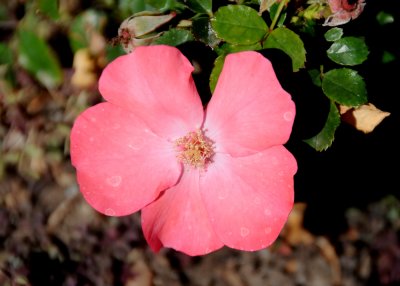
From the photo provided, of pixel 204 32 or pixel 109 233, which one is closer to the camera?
pixel 204 32

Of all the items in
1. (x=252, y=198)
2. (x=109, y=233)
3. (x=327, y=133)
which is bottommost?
(x=109, y=233)

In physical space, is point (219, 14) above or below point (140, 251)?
above

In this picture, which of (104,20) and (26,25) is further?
(26,25)

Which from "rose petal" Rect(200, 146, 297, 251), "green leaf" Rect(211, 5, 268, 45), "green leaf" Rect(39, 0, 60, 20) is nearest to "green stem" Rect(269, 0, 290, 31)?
"green leaf" Rect(211, 5, 268, 45)

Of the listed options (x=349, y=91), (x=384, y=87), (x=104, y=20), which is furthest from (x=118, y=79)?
(x=384, y=87)

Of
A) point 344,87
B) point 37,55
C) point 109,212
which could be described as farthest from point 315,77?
point 37,55

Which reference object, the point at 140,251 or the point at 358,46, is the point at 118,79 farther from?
the point at 140,251

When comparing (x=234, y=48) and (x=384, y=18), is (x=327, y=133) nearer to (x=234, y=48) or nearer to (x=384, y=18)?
(x=234, y=48)

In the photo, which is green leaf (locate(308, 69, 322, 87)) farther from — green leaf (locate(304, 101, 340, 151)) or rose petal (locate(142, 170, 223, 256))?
rose petal (locate(142, 170, 223, 256))
